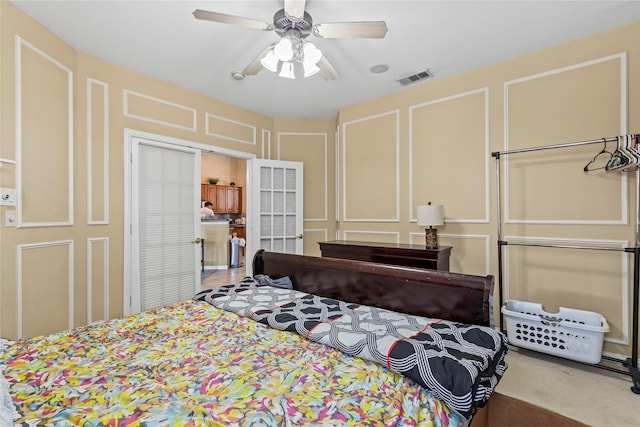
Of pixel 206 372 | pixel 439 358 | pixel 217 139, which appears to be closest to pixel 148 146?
pixel 217 139

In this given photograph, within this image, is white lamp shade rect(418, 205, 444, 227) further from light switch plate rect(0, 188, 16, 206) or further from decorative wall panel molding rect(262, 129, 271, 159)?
light switch plate rect(0, 188, 16, 206)

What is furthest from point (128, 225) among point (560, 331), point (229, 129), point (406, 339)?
point (560, 331)

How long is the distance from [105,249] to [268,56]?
242cm

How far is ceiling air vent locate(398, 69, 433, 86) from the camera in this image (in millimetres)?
3293

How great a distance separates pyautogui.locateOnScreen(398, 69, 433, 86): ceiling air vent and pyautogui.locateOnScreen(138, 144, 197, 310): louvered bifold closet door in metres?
2.64

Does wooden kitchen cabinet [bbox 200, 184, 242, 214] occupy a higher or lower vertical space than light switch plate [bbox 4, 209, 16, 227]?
higher

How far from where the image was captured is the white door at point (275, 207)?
169 inches

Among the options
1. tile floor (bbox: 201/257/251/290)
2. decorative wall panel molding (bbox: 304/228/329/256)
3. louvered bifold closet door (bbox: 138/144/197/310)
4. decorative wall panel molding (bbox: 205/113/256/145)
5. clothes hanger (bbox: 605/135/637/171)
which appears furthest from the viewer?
tile floor (bbox: 201/257/251/290)

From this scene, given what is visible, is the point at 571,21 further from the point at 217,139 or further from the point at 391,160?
the point at 217,139

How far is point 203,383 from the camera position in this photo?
1103mm

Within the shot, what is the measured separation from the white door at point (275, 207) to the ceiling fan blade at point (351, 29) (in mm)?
2487

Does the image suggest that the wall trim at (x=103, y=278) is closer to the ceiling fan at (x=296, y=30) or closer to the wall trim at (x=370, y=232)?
the ceiling fan at (x=296, y=30)

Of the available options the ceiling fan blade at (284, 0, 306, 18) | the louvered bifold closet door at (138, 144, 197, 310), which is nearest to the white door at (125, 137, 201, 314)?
the louvered bifold closet door at (138, 144, 197, 310)

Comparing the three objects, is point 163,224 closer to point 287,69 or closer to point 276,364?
point 287,69
